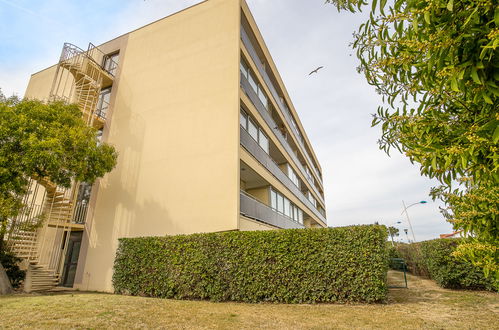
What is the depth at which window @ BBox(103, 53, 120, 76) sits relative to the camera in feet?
55.6

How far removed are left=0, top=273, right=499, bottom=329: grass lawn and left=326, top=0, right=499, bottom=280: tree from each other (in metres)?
4.56

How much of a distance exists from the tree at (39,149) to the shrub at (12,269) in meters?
0.89

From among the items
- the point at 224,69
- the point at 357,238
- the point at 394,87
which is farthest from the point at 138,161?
the point at 394,87

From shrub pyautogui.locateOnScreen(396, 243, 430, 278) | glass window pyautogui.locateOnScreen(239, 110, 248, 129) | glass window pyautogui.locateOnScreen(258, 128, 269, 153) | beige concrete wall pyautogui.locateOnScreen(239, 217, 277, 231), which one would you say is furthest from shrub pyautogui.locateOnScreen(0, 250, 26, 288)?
shrub pyautogui.locateOnScreen(396, 243, 430, 278)

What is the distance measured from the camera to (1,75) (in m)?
12.2

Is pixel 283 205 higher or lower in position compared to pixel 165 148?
lower

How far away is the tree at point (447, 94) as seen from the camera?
1.70 m

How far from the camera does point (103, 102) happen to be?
1633cm

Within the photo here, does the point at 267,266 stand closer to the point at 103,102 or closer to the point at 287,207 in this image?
the point at 287,207

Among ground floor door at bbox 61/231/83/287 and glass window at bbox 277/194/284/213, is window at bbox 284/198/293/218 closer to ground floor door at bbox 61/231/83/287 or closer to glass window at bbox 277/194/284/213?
A: glass window at bbox 277/194/284/213

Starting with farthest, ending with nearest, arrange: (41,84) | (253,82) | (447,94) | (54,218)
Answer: (41,84) < (253,82) < (54,218) < (447,94)

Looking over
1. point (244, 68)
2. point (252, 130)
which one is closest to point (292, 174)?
point (252, 130)

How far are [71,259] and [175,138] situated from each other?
8.26 meters

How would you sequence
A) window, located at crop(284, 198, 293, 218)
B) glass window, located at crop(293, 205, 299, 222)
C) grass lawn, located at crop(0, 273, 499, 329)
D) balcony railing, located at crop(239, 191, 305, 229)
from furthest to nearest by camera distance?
glass window, located at crop(293, 205, 299, 222)
window, located at crop(284, 198, 293, 218)
balcony railing, located at crop(239, 191, 305, 229)
grass lawn, located at crop(0, 273, 499, 329)
